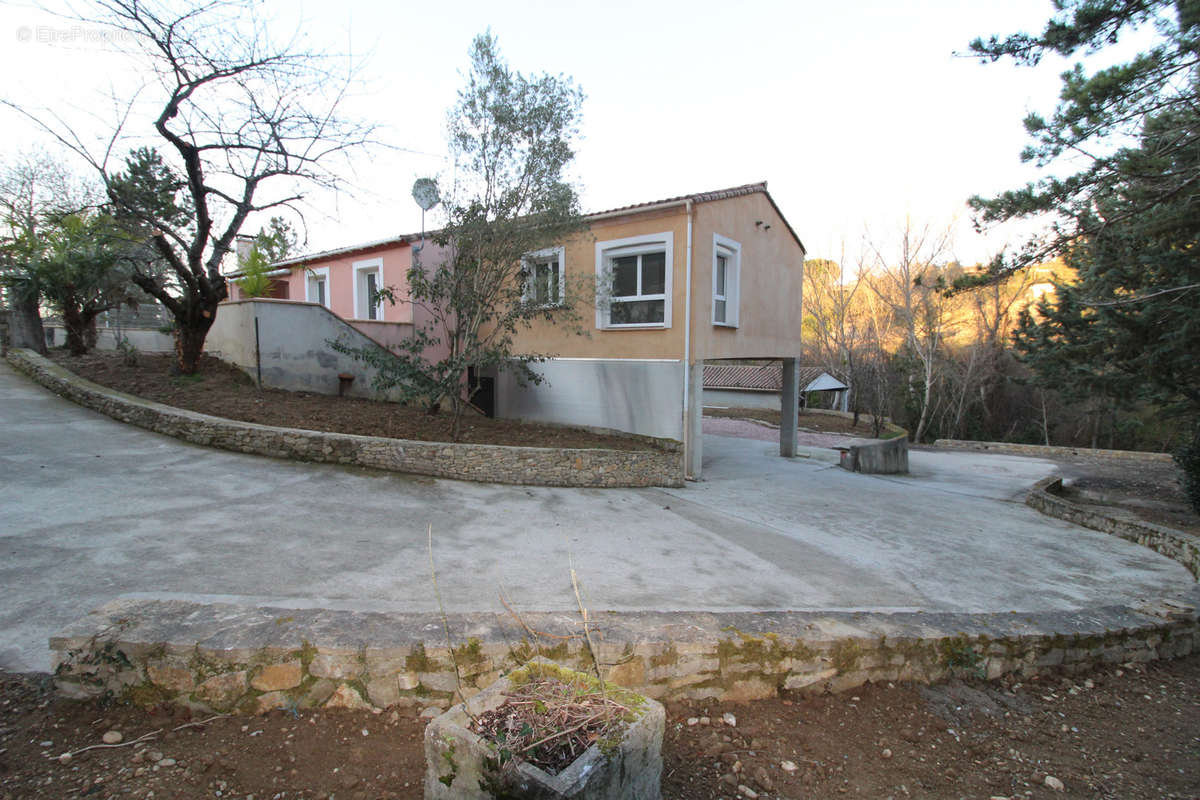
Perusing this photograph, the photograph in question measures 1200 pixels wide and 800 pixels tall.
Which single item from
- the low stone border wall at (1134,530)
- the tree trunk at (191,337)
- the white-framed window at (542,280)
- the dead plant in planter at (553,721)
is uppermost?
the white-framed window at (542,280)

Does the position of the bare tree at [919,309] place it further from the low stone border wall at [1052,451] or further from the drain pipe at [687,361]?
→ the drain pipe at [687,361]

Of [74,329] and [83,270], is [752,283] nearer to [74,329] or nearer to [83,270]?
[83,270]

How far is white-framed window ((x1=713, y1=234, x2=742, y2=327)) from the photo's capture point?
11.2 meters

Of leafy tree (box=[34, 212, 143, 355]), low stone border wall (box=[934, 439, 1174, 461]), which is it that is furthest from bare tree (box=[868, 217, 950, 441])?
leafy tree (box=[34, 212, 143, 355])

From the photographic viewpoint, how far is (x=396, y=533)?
5480 mm

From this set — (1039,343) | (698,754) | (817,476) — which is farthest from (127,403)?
(1039,343)

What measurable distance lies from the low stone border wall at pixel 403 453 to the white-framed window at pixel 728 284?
3576 millimetres

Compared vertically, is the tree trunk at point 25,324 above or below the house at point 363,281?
below

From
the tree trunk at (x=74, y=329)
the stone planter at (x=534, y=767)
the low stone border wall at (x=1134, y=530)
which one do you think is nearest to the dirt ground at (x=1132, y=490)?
the low stone border wall at (x=1134, y=530)

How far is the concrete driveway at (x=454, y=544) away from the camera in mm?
3982

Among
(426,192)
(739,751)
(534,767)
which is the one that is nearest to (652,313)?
(426,192)

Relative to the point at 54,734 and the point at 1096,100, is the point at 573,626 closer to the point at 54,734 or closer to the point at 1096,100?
the point at 54,734

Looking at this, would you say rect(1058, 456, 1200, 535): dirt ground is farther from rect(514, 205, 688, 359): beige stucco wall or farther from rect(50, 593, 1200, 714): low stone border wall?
rect(50, 593, 1200, 714): low stone border wall

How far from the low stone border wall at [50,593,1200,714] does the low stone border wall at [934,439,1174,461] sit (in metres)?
18.3
